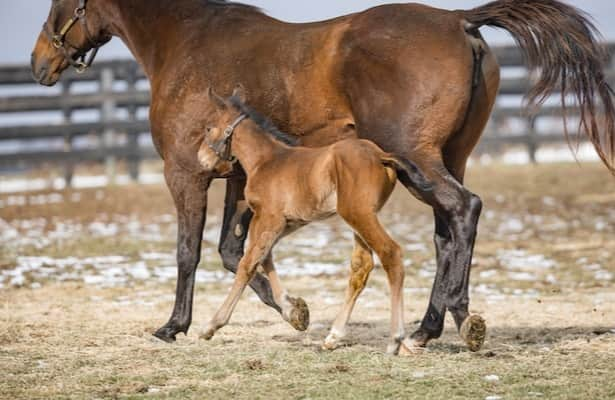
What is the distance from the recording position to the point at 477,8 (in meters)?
6.19

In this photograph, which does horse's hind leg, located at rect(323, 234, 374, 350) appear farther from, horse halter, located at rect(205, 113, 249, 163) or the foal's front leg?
horse halter, located at rect(205, 113, 249, 163)

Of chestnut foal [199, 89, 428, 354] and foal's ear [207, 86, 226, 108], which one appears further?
foal's ear [207, 86, 226, 108]

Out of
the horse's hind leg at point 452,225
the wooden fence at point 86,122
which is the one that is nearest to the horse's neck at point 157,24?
the horse's hind leg at point 452,225

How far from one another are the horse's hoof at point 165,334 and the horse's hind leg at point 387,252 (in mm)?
1409

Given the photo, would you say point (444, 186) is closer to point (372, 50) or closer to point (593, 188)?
point (372, 50)

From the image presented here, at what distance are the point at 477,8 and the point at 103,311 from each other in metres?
3.55

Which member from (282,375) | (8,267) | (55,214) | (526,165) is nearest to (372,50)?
(282,375)

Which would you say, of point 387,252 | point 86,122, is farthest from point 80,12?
point 86,122

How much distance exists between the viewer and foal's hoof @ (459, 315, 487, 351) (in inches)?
217

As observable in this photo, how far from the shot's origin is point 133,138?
63.2ft

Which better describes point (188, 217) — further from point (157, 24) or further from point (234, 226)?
point (157, 24)

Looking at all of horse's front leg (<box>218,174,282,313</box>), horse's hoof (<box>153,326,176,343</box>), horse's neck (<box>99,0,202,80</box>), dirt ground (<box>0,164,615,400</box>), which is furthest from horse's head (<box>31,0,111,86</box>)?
horse's hoof (<box>153,326,176,343</box>)

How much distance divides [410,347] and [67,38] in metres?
3.38

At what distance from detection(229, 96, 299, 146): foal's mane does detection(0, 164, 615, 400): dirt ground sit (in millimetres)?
1233
